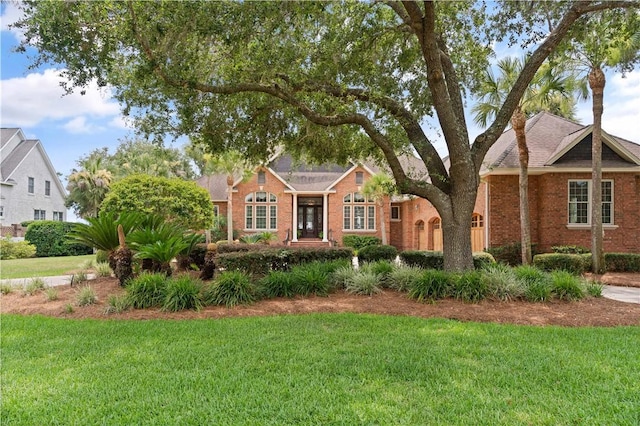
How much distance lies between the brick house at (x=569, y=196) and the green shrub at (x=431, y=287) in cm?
901

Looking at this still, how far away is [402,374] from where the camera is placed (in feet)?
13.0

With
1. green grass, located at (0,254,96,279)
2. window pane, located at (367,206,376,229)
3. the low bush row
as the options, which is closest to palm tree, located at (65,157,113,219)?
green grass, located at (0,254,96,279)

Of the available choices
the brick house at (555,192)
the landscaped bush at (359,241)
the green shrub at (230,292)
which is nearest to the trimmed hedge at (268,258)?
the green shrub at (230,292)

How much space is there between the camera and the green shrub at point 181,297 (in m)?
7.20

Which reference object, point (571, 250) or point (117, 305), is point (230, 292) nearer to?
point (117, 305)

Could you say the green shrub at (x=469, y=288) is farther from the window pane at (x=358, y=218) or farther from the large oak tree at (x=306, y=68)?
the window pane at (x=358, y=218)

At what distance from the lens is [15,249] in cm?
Answer: 2231

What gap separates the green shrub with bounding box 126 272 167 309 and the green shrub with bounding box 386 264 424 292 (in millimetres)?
4991

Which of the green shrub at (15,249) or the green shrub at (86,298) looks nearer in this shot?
the green shrub at (86,298)

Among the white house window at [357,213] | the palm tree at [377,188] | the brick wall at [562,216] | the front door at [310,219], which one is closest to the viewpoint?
the brick wall at [562,216]

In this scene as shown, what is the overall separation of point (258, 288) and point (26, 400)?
482 cm

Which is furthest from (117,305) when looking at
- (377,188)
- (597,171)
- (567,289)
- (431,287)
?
(377,188)

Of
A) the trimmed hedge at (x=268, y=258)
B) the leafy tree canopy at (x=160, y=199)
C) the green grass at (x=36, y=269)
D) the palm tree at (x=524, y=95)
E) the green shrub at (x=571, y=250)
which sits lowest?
the green grass at (x=36, y=269)

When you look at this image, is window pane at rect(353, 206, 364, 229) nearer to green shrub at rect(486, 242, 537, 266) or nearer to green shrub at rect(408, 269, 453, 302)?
green shrub at rect(486, 242, 537, 266)
